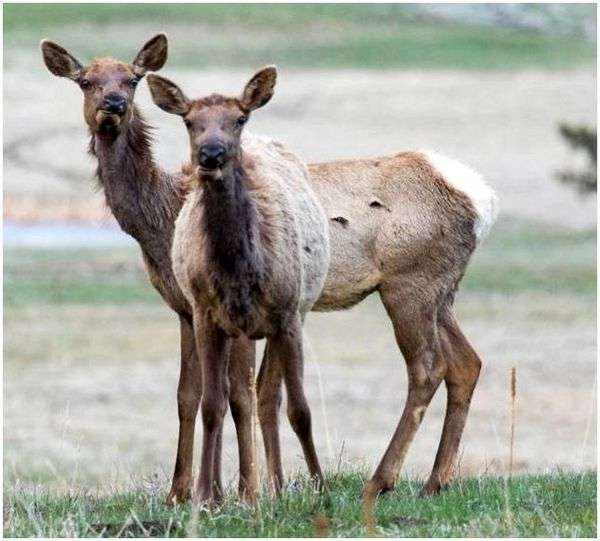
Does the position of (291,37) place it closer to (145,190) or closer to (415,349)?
(415,349)

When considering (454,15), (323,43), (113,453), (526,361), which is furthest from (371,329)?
(454,15)

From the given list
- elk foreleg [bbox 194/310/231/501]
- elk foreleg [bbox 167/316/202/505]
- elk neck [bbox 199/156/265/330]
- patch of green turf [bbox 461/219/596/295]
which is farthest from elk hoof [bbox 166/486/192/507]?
patch of green turf [bbox 461/219/596/295]

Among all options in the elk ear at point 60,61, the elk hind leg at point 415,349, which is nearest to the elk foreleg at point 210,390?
the elk hind leg at point 415,349

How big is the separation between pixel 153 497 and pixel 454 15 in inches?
2455

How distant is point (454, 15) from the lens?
230 feet

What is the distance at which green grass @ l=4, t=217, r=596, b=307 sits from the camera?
1133 inches

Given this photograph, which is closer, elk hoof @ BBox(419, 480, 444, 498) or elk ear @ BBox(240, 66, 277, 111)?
elk ear @ BBox(240, 66, 277, 111)

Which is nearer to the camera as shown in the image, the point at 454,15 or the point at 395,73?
the point at 395,73

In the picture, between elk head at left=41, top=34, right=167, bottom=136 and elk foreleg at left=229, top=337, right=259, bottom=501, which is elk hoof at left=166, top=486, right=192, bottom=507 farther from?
elk head at left=41, top=34, right=167, bottom=136

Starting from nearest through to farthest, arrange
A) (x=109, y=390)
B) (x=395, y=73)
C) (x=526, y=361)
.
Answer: (x=109, y=390)
(x=526, y=361)
(x=395, y=73)

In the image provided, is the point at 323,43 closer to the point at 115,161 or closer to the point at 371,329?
the point at 371,329

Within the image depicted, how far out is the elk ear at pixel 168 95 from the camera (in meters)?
8.82

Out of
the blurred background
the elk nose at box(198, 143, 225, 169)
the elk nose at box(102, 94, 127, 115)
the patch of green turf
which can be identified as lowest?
the patch of green turf

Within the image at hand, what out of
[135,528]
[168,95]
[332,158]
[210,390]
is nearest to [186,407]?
[210,390]
